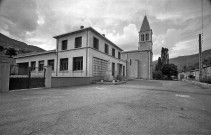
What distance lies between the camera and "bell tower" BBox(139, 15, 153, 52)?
125ft

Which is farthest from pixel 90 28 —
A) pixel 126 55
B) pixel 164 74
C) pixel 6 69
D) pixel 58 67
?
pixel 164 74

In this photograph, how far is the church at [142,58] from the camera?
34.5 metres

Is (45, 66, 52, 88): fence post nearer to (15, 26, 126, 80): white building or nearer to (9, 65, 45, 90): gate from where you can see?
(9, 65, 45, 90): gate

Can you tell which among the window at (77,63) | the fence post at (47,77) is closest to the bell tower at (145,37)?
the window at (77,63)

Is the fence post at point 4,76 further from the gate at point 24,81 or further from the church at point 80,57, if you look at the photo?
the church at point 80,57

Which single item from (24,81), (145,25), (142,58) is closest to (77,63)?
(24,81)

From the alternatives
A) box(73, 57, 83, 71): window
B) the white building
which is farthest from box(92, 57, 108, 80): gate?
box(73, 57, 83, 71): window

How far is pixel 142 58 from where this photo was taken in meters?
35.4

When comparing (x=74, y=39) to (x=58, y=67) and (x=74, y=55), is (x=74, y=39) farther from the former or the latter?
(x=58, y=67)

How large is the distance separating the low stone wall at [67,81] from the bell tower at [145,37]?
32357mm

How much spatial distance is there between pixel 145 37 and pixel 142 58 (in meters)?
10.1

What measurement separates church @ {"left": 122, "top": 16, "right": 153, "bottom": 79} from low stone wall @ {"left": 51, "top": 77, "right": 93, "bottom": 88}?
2416 centimetres

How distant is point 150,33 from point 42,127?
4386 centimetres

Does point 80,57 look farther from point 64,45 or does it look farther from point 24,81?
point 24,81
